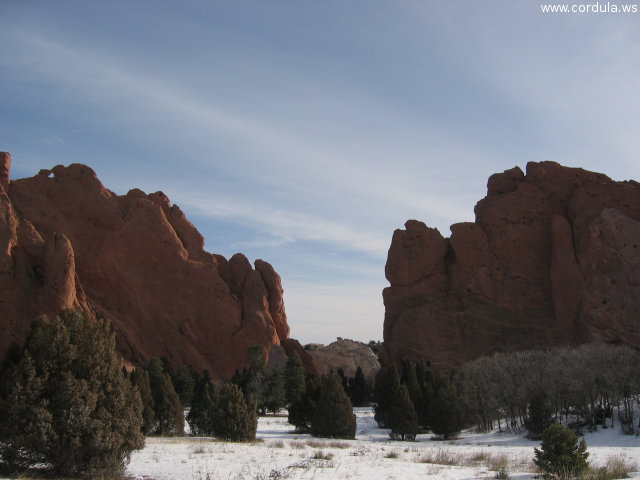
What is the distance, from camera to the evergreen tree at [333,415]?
28.3m

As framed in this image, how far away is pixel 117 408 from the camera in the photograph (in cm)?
1201

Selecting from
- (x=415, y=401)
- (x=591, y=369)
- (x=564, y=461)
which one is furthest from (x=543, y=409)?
(x=564, y=461)

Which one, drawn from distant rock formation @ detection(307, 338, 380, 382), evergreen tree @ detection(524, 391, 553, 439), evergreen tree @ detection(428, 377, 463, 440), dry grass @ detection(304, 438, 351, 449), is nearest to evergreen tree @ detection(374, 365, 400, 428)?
evergreen tree @ detection(428, 377, 463, 440)

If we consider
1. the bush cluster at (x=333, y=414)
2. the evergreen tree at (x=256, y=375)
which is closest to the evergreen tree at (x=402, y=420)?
the bush cluster at (x=333, y=414)

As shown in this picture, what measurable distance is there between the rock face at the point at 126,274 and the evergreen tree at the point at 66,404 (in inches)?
1510

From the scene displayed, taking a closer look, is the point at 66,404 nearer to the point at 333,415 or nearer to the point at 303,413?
the point at 333,415

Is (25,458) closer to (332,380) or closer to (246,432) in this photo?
(246,432)

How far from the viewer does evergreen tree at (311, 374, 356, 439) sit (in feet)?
92.8

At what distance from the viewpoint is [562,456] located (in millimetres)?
12867

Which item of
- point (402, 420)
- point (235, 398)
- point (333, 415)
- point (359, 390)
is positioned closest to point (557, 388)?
point (402, 420)

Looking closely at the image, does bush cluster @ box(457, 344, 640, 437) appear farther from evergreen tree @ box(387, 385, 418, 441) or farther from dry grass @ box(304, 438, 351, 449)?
dry grass @ box(304, 438, 351, 449)

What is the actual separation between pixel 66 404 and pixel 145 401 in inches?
562

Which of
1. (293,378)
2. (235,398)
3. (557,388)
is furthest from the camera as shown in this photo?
(293,378)

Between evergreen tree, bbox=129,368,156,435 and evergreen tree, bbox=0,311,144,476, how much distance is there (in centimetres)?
1219
